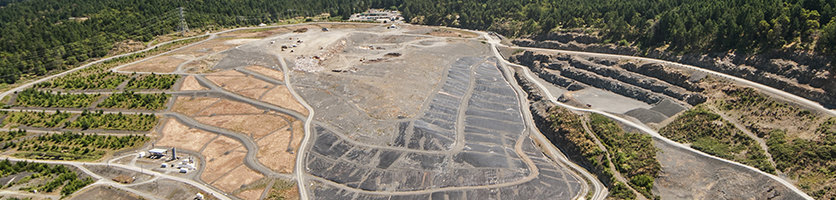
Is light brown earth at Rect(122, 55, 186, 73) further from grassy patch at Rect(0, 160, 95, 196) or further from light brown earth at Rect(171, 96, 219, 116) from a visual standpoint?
grassy patch at Rect(0, 160, 95, 196)

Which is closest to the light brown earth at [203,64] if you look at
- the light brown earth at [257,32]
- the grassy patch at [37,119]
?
the grassy patch at [37,119]

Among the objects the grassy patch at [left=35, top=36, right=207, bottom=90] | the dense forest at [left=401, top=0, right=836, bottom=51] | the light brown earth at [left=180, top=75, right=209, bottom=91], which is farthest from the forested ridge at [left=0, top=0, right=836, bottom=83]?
the light brown earth at [left=180, top=75, right=209, bottom=91]

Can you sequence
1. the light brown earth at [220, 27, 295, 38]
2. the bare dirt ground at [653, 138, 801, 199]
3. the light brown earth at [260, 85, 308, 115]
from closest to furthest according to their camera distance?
the bare dirt ground at [653, 138, 801, 199] < the light brown earth at [260, 85, 308, 115] < the light brown earth at [220, 27, 295, 38]

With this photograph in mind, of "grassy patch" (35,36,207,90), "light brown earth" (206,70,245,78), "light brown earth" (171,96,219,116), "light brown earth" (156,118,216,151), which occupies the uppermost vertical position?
"grassy patch" (35,36,207,90)

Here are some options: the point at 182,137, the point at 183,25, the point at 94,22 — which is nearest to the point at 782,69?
the point at 182,137

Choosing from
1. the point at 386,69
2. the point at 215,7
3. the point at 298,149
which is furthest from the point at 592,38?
the point at 215,7
